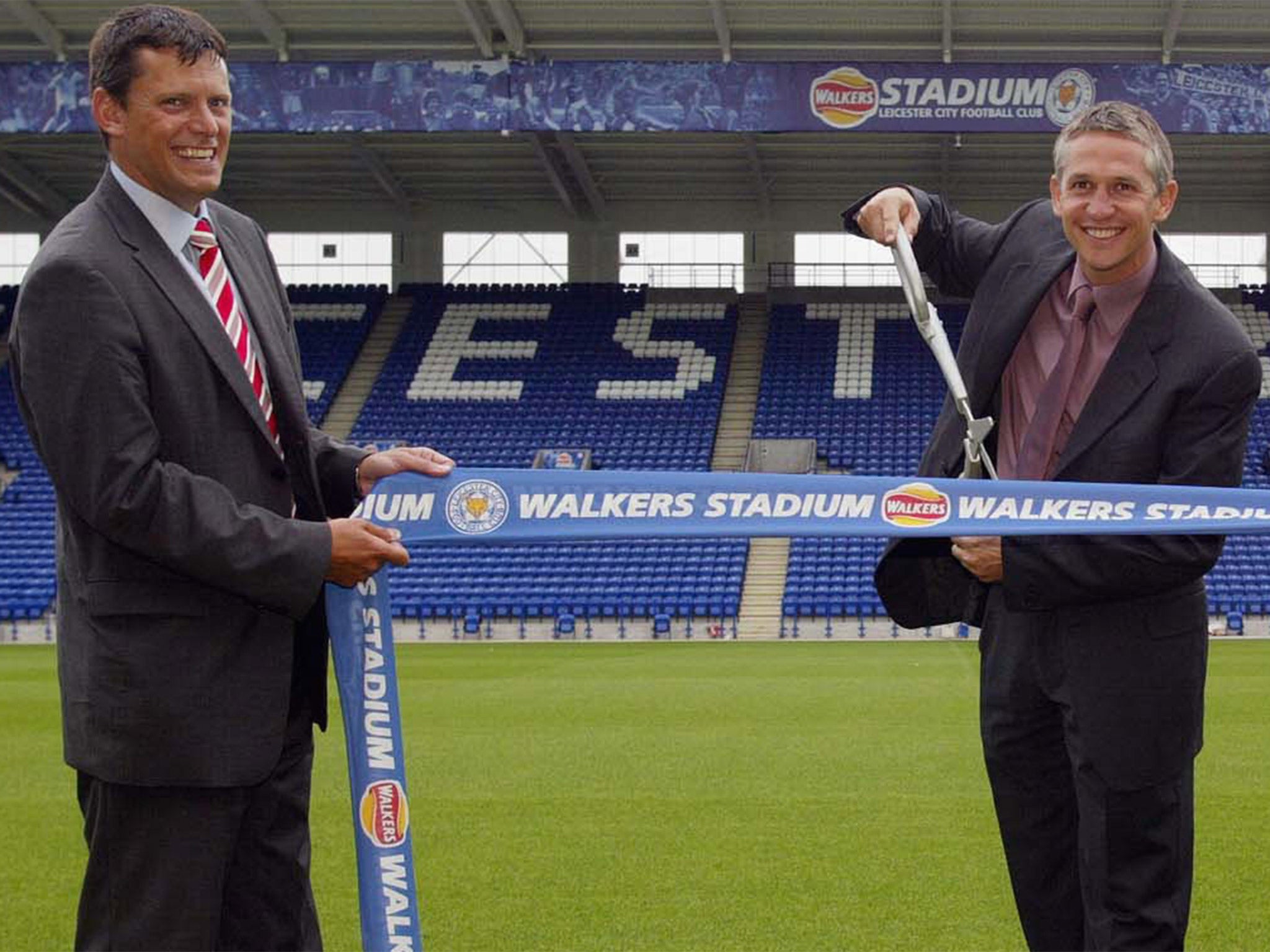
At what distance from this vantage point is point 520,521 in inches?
123

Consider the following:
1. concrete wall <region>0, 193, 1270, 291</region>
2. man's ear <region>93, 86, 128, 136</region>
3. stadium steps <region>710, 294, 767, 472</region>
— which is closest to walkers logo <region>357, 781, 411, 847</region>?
man's ear <region>93, 86, 128, 136</region>

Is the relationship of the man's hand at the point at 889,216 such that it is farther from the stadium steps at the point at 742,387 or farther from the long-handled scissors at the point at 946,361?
the stadium steps at the point at 742,387

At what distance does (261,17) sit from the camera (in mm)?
23938

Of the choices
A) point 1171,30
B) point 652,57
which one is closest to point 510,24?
point 652,57

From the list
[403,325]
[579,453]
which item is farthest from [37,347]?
[403,325]

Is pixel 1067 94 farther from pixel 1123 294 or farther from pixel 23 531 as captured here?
pixel 1123 294

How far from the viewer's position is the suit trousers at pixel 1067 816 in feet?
9.59

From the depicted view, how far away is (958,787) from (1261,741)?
115 inches

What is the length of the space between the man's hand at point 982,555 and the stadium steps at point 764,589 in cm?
2050

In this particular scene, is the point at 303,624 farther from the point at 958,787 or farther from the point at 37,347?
the point at 958,787

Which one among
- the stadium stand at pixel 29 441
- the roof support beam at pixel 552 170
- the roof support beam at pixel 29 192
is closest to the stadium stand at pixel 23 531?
the stadium stand at pixel 29 441

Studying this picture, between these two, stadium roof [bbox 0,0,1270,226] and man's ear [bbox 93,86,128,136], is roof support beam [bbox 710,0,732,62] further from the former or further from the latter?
man's ear [bbox 93,86,128,136]

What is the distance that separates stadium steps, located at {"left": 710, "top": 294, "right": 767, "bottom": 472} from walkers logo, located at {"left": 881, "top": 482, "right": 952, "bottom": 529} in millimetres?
23944

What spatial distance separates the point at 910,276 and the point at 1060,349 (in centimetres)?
32
